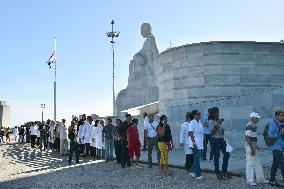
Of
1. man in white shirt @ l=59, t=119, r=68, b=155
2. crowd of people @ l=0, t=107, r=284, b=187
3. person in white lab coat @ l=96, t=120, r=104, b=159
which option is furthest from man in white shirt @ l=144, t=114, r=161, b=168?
man in white shirt @ l=59, t=119, r=68, b=155

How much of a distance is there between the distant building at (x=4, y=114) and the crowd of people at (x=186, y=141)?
34.5 m

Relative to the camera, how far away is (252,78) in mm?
21484

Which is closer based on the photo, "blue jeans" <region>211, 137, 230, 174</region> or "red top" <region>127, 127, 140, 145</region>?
"blue jeans" <region>211, 137, 230, 174</region>

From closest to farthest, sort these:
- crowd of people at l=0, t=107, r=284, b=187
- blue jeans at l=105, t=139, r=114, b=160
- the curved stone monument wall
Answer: crowd of people at l=0, t=107, r=284, b=187, blue jeans at l=105, t=139, r=114, b=160, the curved stone monument wall

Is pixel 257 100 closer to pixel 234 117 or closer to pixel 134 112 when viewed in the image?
pixel 234 117

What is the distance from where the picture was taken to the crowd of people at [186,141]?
990 centimetres

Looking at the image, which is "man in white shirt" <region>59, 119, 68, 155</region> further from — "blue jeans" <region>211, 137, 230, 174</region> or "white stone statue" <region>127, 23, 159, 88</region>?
"white stone statue" <region>127, 23, 159, 88</region>

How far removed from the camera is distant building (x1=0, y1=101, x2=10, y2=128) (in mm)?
53650

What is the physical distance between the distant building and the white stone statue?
66.3 feet

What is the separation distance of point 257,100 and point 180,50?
6351 millimetres

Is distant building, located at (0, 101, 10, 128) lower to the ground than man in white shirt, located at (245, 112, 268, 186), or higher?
higher

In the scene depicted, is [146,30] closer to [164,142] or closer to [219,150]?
[164,142]

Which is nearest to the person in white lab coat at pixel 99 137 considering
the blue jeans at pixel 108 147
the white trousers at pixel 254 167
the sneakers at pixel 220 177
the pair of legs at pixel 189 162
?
the blue jeans at pixel 108 147

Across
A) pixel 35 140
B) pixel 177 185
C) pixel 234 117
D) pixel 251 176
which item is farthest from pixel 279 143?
pixel 35 140
